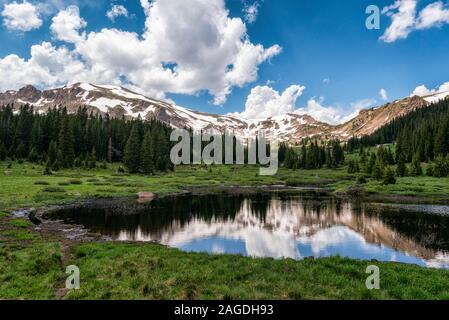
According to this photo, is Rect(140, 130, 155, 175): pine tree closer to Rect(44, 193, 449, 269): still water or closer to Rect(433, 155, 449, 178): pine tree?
Rect(44, 193, 449, 269): still water

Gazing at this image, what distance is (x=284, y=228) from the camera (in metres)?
40.9

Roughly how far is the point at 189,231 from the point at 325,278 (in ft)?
80.1

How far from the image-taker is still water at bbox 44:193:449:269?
29.7 meters

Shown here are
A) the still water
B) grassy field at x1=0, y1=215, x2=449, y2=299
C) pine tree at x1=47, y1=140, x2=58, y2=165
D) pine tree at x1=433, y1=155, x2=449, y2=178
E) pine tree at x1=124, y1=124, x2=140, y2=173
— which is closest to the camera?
→ grassy field at x1=0, y1=215, x2=449, y2=299

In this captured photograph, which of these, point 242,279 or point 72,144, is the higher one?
point 72,144

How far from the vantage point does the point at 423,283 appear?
52.9 feet

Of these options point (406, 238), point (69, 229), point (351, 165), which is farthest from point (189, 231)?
point (351, 165)

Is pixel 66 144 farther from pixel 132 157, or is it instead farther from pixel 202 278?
pixel 202 278

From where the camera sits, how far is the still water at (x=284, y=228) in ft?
97.4

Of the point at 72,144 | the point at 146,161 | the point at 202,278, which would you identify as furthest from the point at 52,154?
the point at 202,278

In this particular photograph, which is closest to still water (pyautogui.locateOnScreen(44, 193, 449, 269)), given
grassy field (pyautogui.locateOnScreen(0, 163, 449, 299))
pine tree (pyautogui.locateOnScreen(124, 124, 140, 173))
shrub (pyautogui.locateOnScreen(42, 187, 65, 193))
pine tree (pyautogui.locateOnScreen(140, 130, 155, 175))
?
grassy field (pyautogui.locateOnScreen(0, 163, 449, 299))

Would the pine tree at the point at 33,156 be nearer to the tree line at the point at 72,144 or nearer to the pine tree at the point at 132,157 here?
the tree line at the point at 72,144

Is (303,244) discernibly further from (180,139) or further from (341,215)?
A: (180,139)

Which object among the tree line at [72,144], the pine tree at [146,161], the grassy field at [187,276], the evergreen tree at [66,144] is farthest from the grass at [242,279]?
the evergreen tree at [66,144]
